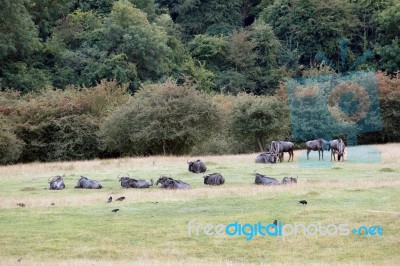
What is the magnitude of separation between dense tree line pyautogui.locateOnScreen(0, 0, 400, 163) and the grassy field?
25.6 metres

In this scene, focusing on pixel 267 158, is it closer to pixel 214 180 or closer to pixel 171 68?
pixel 214 180

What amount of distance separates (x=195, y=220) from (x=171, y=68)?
6964cm

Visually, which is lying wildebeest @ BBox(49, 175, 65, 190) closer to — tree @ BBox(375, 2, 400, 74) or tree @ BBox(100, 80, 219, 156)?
tree @ BBox(100, 80, 219, 156)

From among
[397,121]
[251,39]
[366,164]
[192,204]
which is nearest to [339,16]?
[251,39]

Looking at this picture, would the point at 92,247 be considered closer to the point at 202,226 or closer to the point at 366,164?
the point at 202,226

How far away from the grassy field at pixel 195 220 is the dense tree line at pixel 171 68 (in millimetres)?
25587

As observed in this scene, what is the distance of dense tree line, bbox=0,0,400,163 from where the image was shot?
56.0 meters

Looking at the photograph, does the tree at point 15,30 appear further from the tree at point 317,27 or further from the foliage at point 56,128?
the tree at point 317,27

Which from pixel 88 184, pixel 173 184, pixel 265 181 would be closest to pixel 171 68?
pixel 88 184

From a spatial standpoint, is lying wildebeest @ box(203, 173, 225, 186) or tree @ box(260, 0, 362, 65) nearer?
lying wildebeest @ box(203, 173, 225, 186)

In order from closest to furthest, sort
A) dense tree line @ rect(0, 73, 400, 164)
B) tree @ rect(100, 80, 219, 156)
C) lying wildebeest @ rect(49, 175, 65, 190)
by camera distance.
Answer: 1. lying wildebeest @ rect(49, 175, 65, 190)
2. tree @ rect(100, 80, 219, 156)
3. dense tree line @ rect(0, 73, 400, 164)

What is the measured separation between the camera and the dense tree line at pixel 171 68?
184 feet

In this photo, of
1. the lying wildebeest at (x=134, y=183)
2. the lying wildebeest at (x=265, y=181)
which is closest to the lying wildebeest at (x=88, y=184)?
the lying wildebeest at (x=134, y=183)

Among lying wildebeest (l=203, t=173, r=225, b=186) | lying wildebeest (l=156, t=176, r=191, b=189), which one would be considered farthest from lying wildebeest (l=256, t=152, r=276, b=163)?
lying wildebeest (l=156, t=176, r=191, b=189)
